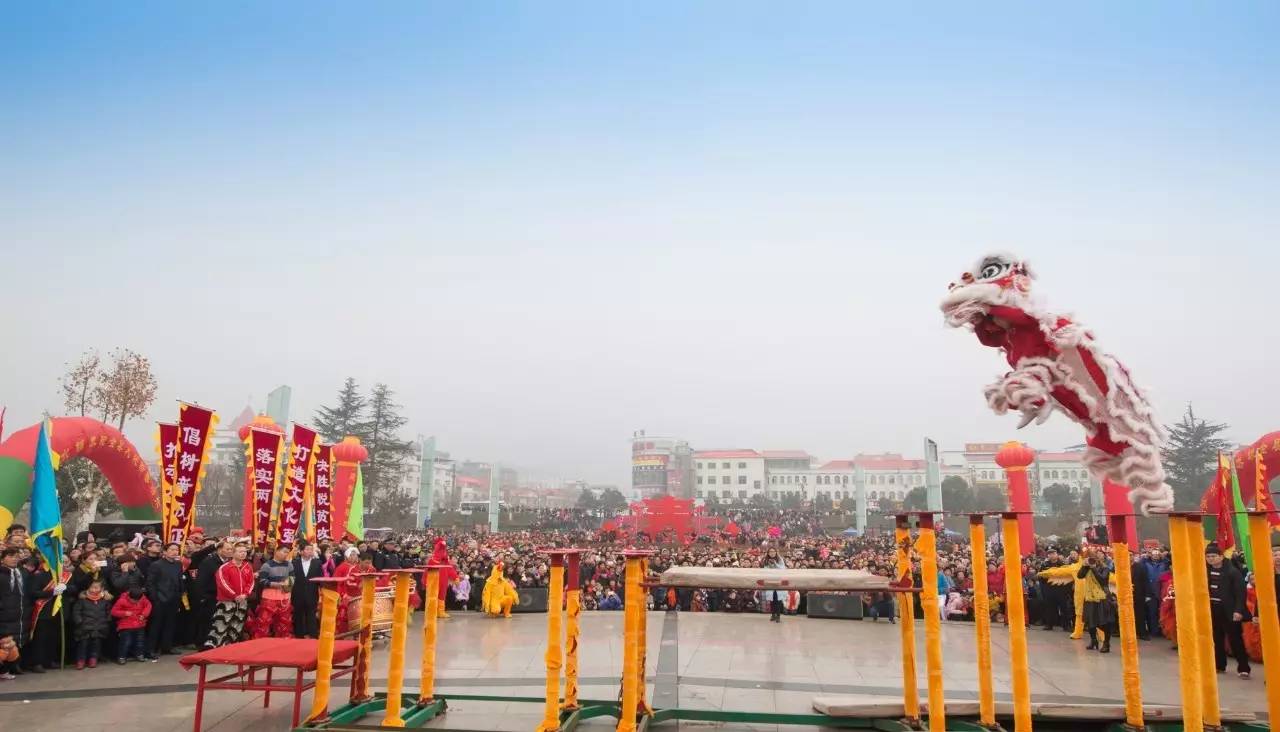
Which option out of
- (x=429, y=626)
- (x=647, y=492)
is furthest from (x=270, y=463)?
(x=647, y=492)

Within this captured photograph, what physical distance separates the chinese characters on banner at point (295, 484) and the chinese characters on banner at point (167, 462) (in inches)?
112

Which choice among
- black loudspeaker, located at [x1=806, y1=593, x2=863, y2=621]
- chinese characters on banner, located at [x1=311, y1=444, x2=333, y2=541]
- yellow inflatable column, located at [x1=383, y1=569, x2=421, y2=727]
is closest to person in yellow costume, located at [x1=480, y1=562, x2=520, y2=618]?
chinese characters on banner, located at [x1=311, y1=444, x2=333, y2=541]

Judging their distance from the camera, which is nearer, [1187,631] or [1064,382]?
[1187,631]

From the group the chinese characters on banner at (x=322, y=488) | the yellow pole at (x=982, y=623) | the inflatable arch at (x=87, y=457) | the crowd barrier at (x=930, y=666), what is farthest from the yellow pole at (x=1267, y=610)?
the inflatable arch at (x=87, y=457)

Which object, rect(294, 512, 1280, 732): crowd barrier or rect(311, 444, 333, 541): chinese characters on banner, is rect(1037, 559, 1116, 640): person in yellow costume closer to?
rect(294, 512, 1280, 732): crowd barrier

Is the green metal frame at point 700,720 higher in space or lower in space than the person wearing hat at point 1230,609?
lower

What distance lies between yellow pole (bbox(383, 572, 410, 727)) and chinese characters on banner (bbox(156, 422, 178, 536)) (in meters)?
7.03

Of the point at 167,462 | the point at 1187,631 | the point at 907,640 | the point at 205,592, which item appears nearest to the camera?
the point at 1187,631

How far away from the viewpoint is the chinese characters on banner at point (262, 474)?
1295cm

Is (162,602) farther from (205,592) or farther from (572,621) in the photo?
(572,621)

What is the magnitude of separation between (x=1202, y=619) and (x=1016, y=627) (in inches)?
38.9

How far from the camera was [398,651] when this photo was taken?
522cm

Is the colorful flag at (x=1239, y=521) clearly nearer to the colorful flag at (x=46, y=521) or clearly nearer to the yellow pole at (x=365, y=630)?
the yellow pole at (x=365, y=630)

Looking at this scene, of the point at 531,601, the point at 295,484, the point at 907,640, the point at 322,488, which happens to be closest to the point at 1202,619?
the point at 907,640
